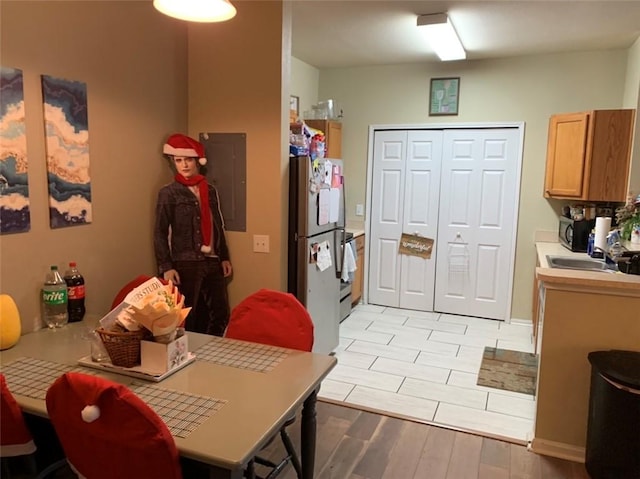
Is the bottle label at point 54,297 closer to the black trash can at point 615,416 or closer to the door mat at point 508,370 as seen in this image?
the black trash can at point 615,416

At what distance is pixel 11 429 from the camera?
1.52 m

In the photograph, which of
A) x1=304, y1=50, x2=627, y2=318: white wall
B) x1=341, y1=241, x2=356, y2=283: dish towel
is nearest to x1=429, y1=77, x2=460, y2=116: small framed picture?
x1=304, y1=50, x2=627, y2=318: white wall

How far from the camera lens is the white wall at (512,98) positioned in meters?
4.49

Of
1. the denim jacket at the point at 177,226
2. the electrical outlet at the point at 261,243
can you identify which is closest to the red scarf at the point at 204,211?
the denim jacket at the point at 177,226

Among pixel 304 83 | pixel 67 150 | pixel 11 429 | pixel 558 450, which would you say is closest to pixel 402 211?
pixel 304 83

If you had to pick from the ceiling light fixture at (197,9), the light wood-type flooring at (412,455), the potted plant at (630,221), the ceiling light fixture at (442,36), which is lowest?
the light wood-type flooring at (412,455)

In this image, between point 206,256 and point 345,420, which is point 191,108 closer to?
point 206,256

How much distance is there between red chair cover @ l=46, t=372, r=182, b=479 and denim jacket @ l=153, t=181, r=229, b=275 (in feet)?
5.51

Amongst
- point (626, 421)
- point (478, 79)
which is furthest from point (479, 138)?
point (626, 421)

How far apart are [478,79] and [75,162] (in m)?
3.83

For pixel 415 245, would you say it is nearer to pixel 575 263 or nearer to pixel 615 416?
pixel 575 263

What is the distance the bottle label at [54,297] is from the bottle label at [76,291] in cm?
5

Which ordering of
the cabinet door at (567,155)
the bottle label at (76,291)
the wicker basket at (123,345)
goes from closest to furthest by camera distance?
the wicker basket at (123,345)
the bottle label at (76,291)
the cabinet door at (567,155)

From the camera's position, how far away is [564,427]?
264cm
